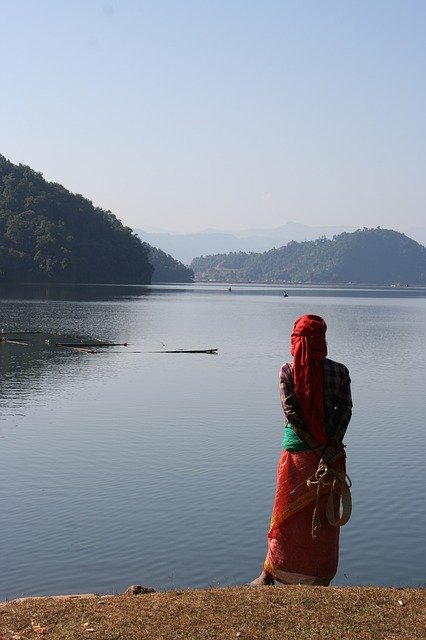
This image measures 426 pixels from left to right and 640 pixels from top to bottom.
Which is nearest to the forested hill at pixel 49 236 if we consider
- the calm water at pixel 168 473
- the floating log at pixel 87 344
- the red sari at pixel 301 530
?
the floating log at pixel 87 344

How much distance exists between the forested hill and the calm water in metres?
123

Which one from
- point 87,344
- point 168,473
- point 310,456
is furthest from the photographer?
point 87,344

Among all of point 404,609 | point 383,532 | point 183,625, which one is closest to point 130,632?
point 183,625

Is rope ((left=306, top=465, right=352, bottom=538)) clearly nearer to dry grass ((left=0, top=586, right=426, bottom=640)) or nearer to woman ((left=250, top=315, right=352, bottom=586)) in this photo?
woman ((left=250, top=315, right=352, bottom=586))

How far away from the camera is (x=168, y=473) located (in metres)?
21.0

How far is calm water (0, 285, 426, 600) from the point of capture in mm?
14523

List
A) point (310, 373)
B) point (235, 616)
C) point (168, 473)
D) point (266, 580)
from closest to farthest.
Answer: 1. point (235, 616)
2. point (310, 373)
3. point (266, 580)
4. point (168, 473)

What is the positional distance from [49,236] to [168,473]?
15447 cm

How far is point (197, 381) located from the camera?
41781mm

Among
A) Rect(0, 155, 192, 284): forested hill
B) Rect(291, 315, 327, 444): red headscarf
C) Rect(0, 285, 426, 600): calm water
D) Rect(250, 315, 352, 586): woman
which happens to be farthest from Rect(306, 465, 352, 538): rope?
Rect(0, 155, 192, 284): forested hill

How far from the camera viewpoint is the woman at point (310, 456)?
9148 millimetres

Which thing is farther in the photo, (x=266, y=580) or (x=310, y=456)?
(x=266, y=580)

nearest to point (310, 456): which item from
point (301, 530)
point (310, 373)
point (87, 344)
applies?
point (301, 530)

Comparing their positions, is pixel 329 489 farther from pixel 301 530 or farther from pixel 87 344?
pixel 87 344
